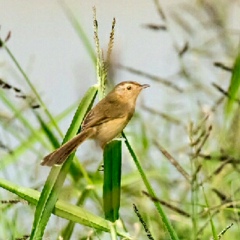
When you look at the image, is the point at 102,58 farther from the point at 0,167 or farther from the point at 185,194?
the point at 185,194

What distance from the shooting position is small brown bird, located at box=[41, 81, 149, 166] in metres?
1.70

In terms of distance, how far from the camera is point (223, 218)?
2498mm

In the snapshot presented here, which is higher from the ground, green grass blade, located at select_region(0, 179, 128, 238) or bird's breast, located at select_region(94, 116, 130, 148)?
bird's breast, located at select_region(94, 116, 130, 148)

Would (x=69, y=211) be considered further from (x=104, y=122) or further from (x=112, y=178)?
(x=104, y=122)

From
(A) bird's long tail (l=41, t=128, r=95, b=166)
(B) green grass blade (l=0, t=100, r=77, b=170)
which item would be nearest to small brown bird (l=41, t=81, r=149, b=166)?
(A) bird's long tail (l=41, t=128, r=95, b=166)

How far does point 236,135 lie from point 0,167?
0.68 metres

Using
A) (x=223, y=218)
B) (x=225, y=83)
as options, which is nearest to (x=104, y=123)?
(x=223, y=218)

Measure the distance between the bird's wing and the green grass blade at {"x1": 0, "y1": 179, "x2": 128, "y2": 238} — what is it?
25 centimetres

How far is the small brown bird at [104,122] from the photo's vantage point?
170 cm

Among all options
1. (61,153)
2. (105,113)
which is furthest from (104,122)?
(61,153)

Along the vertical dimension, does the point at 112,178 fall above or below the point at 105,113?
below

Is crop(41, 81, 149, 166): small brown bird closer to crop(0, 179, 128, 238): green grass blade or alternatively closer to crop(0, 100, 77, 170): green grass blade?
crop(0, 179, 128, 238): green grass blade

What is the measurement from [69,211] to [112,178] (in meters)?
0.09

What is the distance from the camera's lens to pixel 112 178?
167 centimetres
